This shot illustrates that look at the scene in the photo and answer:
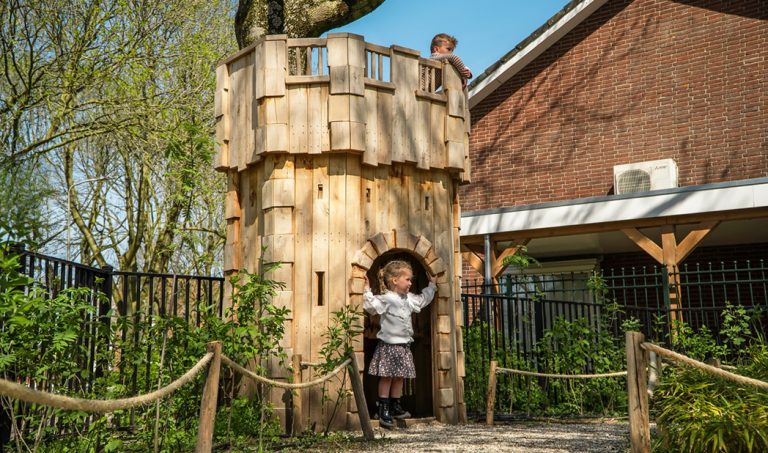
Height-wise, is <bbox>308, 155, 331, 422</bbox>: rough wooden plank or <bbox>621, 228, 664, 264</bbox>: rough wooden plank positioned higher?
<bbox>621, 228, 664, 264</bbox>: rough wooden plank

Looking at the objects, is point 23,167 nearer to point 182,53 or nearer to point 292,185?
point 292,185

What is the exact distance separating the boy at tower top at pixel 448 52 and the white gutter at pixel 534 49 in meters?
9.69

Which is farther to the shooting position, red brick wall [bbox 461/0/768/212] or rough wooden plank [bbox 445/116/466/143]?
red brick wall [bbox 461/0/768/212]

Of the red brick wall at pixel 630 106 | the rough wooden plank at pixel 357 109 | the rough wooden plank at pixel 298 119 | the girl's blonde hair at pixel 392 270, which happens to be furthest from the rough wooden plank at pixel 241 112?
the red brick wall at pixel 630 106

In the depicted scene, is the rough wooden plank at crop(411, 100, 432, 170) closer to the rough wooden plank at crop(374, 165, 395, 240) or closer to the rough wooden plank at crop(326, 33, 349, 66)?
the rough wooden plank at crop(374, 165, 395, 240)

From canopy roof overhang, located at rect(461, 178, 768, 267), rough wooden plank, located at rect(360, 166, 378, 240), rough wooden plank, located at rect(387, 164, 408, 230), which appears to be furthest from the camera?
canopy roof overhang, located at rect(461, 178, 768, 267)

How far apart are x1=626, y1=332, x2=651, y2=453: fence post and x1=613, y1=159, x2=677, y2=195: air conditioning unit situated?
37.6ft

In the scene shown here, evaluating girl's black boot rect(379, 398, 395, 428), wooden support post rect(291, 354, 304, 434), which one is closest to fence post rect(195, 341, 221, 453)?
wooden support post rect(291, 354, 304, 434)

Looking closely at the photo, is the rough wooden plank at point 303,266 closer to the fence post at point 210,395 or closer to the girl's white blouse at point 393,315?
the girl's white blouse at point 393,315

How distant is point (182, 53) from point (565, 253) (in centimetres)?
938

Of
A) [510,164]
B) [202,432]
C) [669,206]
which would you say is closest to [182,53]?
[510,164]

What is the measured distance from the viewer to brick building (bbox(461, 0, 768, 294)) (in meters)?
15.7

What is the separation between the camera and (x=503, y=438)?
279 inches

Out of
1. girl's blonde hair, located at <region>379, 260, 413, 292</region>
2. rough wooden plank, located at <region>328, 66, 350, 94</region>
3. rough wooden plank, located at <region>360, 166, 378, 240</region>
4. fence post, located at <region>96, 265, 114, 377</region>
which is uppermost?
rough wooden plank, located at <region>328, 66, 350, 94</region>
